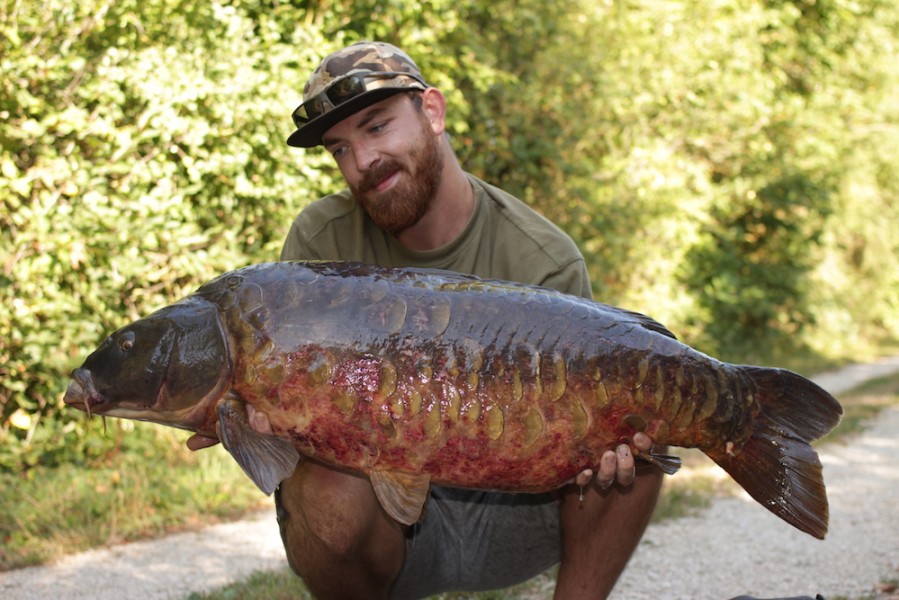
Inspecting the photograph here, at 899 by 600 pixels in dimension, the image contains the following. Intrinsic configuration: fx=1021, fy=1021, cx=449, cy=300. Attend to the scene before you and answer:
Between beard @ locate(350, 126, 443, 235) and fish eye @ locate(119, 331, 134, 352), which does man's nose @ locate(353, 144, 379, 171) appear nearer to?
beard @ locate(350, 126, 443, 235)

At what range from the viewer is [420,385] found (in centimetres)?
231

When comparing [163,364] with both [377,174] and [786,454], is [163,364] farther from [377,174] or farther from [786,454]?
[786,454]

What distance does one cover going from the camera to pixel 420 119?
3105mm

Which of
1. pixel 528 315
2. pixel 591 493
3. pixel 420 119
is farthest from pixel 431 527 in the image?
pixel 420 119

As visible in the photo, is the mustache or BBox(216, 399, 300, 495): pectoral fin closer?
BBox(216, 399, 300, 495): pectoral fin

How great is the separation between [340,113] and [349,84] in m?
0.09

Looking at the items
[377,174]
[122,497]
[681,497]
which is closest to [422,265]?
[377,174]

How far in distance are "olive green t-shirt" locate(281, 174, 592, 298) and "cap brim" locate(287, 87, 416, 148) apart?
298mm

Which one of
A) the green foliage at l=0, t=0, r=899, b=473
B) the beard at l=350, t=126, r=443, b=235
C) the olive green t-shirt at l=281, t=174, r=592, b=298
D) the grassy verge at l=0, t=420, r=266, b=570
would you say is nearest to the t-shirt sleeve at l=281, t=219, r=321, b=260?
the olive green t-shirt at l=281, t=174, r=592, b=298

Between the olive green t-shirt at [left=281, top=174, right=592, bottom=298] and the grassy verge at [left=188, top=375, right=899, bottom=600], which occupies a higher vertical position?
the olive green t-shirt at [left=281, top=174, right=592, bottom=298]

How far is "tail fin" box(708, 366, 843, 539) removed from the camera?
2.47 m

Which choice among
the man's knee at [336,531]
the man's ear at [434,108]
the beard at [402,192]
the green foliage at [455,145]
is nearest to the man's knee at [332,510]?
the man's knee at [336,531]

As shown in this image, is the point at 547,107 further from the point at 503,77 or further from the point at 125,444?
the point at 125,444

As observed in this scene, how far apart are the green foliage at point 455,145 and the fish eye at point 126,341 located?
198 cm
